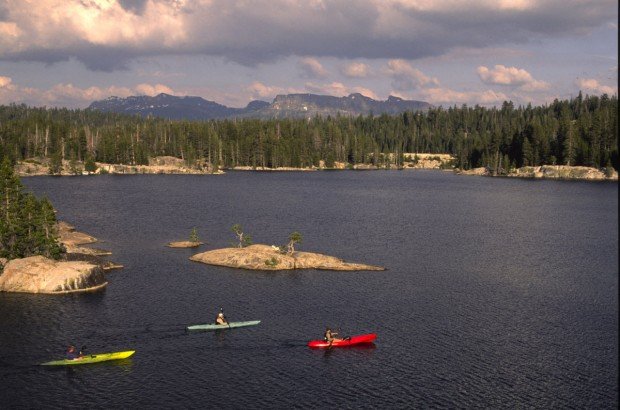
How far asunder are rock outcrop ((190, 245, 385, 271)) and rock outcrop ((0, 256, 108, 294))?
19641mm

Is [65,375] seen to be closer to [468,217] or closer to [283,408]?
[283,408]

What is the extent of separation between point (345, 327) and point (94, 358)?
1044 inches

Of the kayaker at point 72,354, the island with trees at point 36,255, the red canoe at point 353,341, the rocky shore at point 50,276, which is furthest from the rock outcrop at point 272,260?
the kayaker at point 72,354

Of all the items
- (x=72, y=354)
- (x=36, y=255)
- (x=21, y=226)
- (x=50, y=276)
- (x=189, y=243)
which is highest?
(x=21, y=226)

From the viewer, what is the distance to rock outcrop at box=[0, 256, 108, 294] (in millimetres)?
76500

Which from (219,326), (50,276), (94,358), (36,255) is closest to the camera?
(94,358)

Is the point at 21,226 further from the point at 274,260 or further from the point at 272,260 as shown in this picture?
the point at 274,260

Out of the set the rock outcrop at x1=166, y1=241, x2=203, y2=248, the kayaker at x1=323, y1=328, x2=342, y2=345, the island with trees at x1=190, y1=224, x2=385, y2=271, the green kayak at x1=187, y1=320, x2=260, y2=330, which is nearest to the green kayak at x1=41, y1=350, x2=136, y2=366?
the green kayak at x1=187, y1=320, x2=260, y2=330

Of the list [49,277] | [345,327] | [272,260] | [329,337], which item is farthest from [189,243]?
[329,337]

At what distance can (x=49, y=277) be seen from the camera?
254ft

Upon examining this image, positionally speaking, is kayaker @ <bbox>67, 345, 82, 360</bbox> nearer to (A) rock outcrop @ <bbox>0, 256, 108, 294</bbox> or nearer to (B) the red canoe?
(B) the red canoe

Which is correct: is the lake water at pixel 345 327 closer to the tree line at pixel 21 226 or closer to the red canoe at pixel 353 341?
the red canoe at pixel 353 341

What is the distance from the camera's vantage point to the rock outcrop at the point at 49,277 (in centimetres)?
7650

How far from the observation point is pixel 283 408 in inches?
1865
